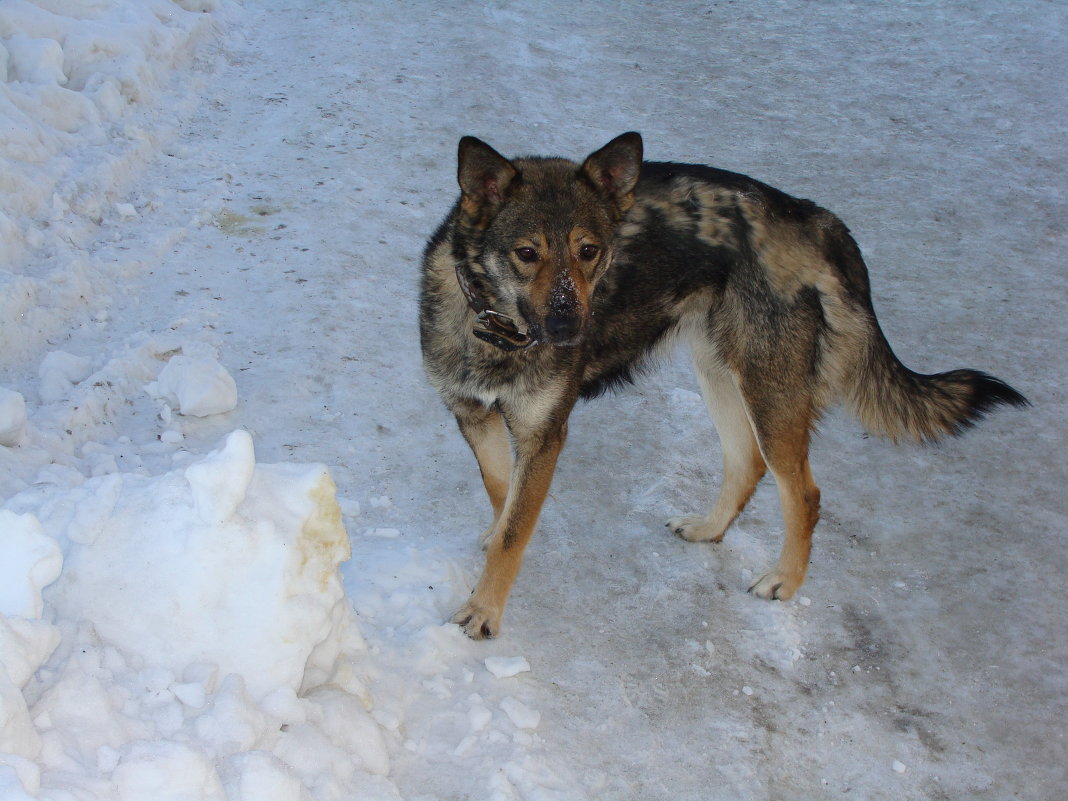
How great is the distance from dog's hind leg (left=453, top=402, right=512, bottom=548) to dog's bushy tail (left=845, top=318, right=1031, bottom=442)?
1.41 m

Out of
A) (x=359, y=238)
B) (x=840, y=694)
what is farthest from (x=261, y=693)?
(x=359, y=238)

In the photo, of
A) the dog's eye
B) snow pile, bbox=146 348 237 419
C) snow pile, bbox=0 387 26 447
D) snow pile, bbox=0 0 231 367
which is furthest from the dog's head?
snow pile, bbox=0 0 231 367

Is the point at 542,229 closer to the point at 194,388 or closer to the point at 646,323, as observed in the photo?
the point at 646,323

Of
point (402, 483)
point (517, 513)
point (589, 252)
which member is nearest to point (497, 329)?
point (589, 252)

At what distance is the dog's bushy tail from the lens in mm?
3932

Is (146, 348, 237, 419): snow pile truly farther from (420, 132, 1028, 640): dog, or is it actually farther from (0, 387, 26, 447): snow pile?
(420, 132, 1028, 640): dog

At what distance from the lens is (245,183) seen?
5.89 metres

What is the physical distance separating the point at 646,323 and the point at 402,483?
1.23 m

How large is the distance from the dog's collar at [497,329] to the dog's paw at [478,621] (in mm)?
932

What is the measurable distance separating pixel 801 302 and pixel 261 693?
7.95ft

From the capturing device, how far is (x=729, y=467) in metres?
4.23

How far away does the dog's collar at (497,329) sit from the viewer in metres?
3.53

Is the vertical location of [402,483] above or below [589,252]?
below

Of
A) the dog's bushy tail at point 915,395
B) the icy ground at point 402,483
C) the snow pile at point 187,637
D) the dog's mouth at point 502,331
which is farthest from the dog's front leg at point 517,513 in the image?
the dog's bushy tail at point 915,395
